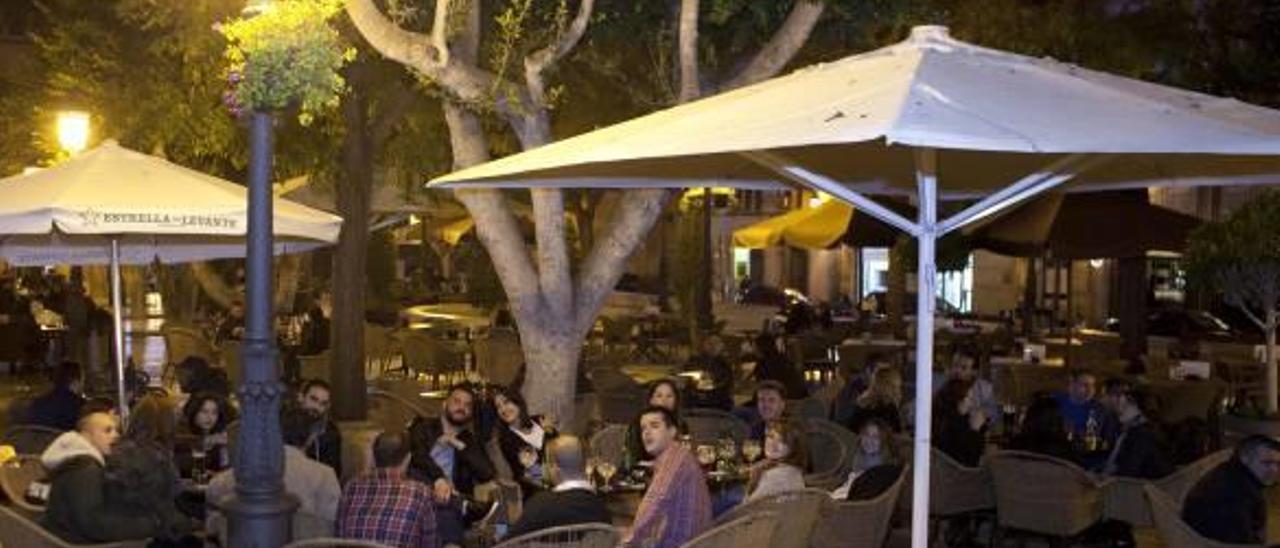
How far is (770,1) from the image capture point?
10398mm

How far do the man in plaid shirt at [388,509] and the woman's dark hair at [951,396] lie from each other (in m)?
4.10

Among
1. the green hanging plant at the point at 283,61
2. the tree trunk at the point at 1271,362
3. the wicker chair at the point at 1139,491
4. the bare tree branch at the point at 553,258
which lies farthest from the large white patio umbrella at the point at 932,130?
the tree trunk at the point at 1271,362

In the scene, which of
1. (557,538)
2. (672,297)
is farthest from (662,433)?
(672,297)

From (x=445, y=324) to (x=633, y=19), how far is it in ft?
36.0

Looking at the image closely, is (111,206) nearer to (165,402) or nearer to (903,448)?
(165,402)

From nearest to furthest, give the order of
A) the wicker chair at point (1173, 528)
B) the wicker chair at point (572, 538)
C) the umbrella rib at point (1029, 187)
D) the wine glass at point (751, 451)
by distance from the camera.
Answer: the umbrella rib at point (1029, 187) → the wicker chair at point (572, 538) → the wicker chair at point (1173, 528) → the wine glass at point (751, 451)

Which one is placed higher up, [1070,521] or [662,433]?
[662,433]

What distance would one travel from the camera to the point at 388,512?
6.17 metres

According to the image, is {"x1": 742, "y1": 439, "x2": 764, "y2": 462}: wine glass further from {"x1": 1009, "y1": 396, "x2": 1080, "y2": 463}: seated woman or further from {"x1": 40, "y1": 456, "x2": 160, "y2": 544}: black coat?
{"x1": 40, "y1": 456, "x2": 160, "y2": 544}: black coat

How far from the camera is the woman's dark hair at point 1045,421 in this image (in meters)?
8.98

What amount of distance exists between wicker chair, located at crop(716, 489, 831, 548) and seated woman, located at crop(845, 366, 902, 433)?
2998mm

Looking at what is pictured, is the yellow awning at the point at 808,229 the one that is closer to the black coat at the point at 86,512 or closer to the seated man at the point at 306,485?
the seated man at the point at 306,485

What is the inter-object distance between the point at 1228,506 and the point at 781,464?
6.67ft

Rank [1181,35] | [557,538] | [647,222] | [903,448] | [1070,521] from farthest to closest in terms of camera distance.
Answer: [1181,35] < [647,222] < [903,448] < [1070,521] < [557,538]
